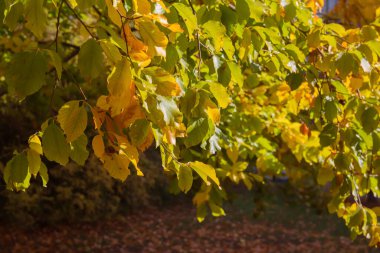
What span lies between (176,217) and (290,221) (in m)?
2.60

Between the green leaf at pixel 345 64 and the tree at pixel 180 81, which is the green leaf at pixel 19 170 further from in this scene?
the green leaf at pixel 345 64

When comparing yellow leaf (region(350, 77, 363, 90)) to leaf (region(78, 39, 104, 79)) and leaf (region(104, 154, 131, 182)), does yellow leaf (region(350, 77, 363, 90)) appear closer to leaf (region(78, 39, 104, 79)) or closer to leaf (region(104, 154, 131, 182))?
leaf (region(104, 154, 131, 182))

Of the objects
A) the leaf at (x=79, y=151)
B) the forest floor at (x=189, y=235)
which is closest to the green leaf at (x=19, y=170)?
the leaf at (x=79, y=151)

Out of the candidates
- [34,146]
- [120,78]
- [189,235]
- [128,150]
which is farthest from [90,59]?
[189,235]

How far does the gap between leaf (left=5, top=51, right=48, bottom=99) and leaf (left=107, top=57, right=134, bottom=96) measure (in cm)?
20

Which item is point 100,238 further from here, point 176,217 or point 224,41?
point 224,41

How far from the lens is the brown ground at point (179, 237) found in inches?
410

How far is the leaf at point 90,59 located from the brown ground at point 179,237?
871 centimetres

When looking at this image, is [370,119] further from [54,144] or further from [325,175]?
[54,144]

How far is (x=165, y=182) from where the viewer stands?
45.6ft

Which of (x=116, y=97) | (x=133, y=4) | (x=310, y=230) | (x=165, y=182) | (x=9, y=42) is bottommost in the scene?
(x=310, y=230)

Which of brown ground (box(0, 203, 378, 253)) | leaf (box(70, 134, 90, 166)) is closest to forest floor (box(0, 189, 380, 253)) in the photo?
brown ground (box(0, 203, 378, 253))

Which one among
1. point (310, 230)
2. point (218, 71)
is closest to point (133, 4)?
point (218, 71)

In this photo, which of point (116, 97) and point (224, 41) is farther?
point (224, 41)
